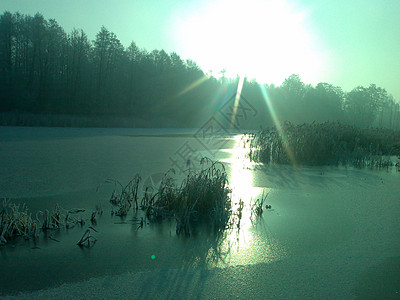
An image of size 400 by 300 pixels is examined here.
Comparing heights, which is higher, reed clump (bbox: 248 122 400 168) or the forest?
the forest

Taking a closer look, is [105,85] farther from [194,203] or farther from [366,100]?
[366,100]

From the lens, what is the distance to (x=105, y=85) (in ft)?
80.0

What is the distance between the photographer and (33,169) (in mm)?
3908

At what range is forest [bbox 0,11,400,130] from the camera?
19.6 metres

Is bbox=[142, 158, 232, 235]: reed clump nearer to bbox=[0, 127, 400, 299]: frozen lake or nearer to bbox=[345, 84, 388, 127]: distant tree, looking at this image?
bbox=[0, 127, 400, 299]: frozen lake

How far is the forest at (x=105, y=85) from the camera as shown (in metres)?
19.6

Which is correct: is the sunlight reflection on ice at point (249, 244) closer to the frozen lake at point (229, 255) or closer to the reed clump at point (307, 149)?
the frozen lake at point (229, 255)

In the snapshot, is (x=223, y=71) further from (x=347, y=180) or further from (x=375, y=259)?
(x=375, y=259)

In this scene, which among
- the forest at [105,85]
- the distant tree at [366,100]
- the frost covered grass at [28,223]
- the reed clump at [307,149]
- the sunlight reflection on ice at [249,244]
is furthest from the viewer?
the distant tree at [366,100]

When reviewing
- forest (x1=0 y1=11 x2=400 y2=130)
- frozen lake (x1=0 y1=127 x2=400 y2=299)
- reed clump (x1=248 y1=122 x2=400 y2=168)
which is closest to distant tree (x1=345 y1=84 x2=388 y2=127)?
forest (x1=0 y1=11 x2=400 y2=130)

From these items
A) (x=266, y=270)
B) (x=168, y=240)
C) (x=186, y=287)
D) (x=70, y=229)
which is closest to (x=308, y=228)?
(x=266, y=270)

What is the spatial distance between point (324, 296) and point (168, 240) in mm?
958

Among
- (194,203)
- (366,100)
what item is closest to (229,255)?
(194,203)

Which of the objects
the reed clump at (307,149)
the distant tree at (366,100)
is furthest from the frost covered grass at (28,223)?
the distant tree at (366,100)
